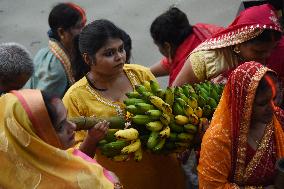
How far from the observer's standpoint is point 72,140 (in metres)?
2.45

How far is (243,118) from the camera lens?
8.61 ft

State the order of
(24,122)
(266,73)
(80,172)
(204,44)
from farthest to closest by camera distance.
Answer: (204,44) → (266,73) → (80,172) → (24,122)

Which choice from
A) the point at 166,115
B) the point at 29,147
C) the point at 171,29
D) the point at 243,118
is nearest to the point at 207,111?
the point at 166,115

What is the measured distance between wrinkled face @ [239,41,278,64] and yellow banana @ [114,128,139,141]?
3.21 ft

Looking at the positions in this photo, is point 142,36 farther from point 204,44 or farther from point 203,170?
point 203,170

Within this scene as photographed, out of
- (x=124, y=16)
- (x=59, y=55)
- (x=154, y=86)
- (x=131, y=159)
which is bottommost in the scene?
(x=124, y=16)

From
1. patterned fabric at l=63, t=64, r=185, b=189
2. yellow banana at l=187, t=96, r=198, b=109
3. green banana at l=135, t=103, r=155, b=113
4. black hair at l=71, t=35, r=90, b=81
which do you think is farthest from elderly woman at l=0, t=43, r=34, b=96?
yellow banana at l=187, t=96, r=198, b=109

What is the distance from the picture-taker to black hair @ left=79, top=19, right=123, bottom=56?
3.15 metres

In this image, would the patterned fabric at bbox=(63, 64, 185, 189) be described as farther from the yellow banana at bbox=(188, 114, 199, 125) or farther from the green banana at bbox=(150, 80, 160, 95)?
the yellow banana at bbox=(188, 114, 199, 125)

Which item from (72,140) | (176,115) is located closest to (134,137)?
(176,115)

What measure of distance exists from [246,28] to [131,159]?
1.11 m

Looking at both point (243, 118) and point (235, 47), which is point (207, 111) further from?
point (235, 47)

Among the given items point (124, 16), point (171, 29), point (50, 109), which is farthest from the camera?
point (124, 16)

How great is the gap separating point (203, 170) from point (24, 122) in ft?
3.30
